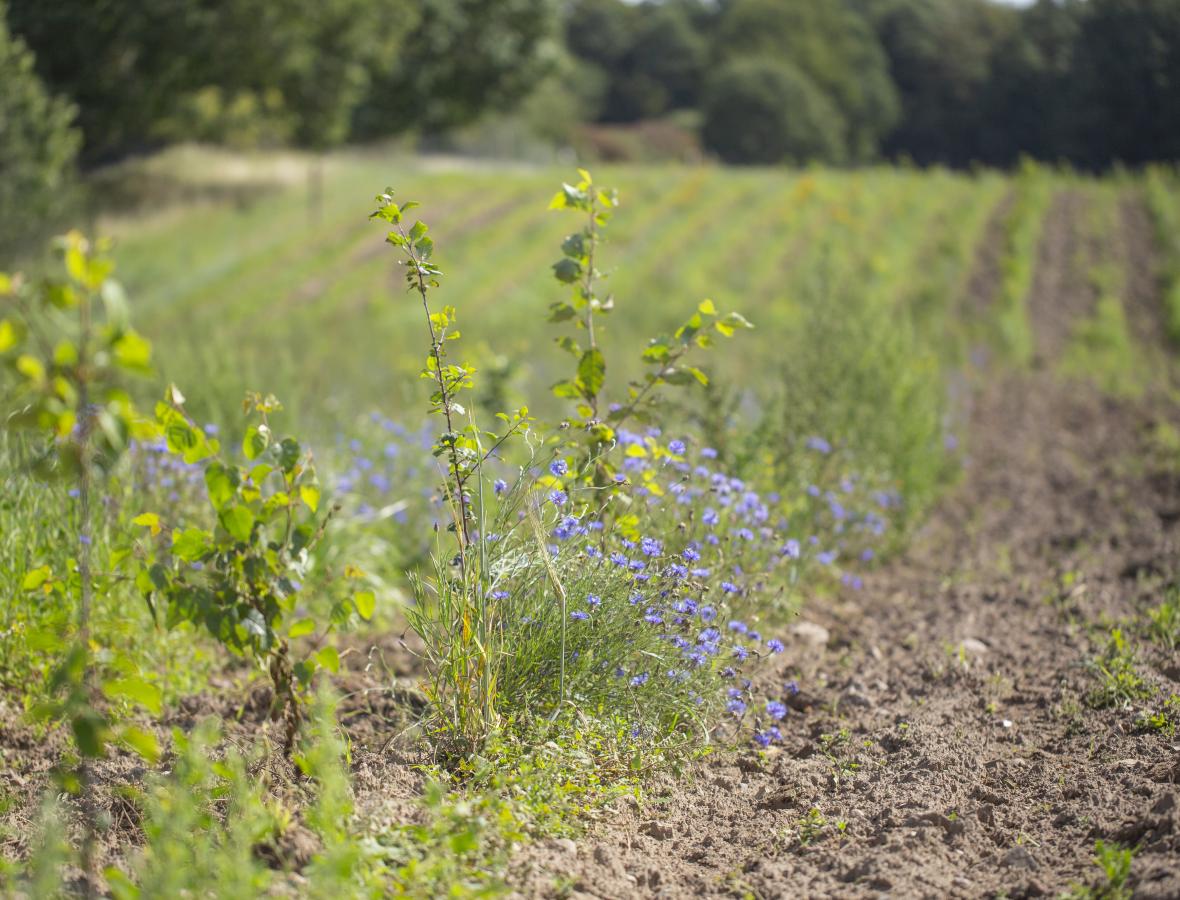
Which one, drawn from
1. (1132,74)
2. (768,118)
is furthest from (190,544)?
(768,118)

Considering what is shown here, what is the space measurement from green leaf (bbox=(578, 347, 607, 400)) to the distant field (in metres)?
4.87

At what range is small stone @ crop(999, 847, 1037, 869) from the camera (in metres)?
2.54

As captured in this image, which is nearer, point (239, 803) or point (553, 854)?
point (239, 803)

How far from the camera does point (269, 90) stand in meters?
23.2

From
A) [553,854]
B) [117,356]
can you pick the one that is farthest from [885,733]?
[117,356]

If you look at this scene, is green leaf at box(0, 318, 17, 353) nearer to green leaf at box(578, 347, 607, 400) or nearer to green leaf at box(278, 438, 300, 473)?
green leaf at box(278, 438, 300, 473)

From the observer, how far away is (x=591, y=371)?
3.58m

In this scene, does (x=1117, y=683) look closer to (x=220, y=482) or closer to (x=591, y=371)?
(x=591, y=371)

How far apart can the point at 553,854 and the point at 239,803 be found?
0.77 meters

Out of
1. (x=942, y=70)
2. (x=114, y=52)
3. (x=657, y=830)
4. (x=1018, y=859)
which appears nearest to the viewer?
(x=1018, y=859)

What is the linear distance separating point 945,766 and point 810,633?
126 cm

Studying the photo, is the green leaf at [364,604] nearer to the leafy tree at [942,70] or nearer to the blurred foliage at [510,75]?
the blurred foliage at [510,75]

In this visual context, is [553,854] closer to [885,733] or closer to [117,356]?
[885,733]

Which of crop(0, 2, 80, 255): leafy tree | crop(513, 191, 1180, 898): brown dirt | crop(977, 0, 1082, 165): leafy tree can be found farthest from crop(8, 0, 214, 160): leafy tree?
crop(513, 191, 1180, 898): brown dirt
